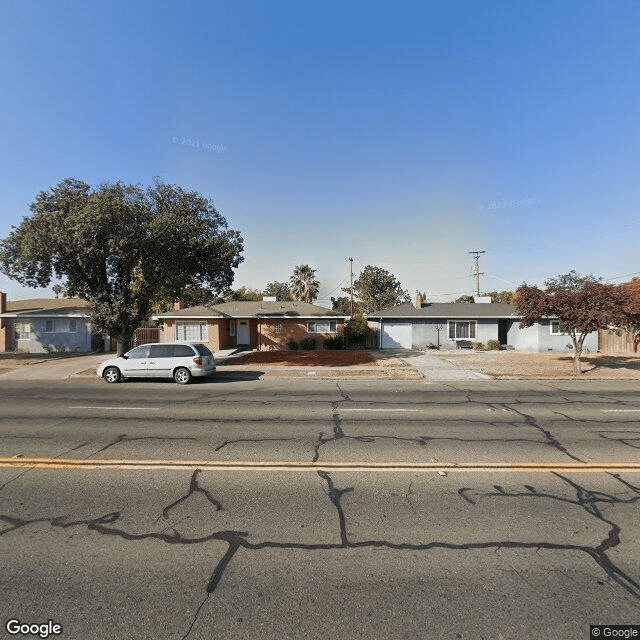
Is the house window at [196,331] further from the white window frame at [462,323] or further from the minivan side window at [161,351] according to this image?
the white window frame at [462,323]

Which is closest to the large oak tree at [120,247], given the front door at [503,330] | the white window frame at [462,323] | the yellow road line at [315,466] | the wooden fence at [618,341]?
the yellow road line at [315,466]

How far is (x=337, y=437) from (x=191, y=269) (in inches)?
595

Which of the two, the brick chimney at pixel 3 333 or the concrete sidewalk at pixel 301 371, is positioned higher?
the brick chimney at pixel 3 333

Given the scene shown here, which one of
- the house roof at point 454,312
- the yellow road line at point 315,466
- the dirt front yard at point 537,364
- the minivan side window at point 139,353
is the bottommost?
the dirt front yard at point 537,364

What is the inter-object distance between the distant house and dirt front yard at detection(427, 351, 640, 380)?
88.4ft

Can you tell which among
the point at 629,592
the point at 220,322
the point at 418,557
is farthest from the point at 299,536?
the point at 220,322

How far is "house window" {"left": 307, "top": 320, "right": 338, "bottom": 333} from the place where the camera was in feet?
101

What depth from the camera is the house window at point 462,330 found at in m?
31.2

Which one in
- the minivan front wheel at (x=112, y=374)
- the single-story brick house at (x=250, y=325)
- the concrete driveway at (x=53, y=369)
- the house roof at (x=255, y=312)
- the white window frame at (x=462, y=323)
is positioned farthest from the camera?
the white window frame at (x=462, y=323)

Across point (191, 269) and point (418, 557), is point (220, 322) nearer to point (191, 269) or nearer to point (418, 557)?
point (191, 269)

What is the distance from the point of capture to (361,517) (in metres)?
4.62

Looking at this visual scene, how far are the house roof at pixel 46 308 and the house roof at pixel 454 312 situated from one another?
2331 cm

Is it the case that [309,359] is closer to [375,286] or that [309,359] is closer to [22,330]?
[22,330]

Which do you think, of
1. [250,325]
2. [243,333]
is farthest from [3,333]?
[250,325]
